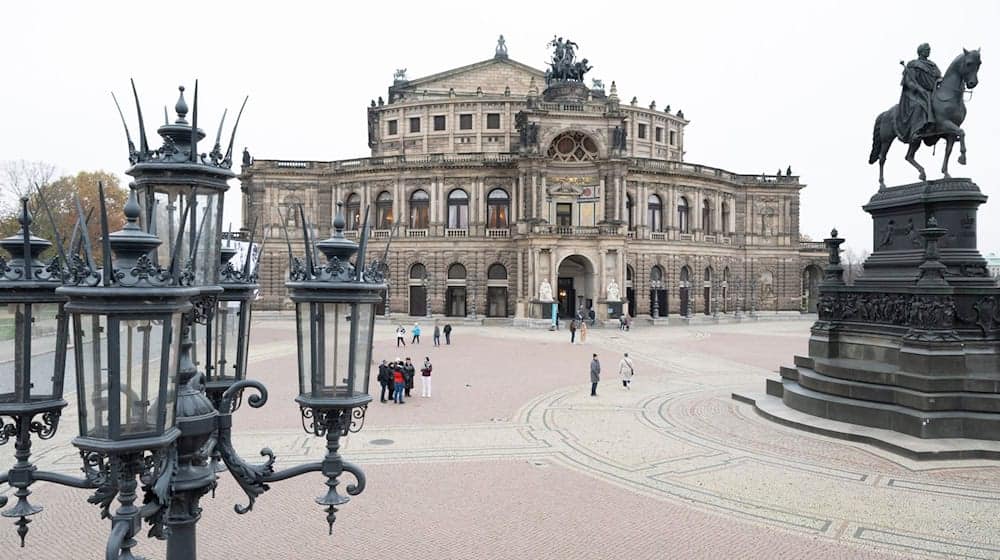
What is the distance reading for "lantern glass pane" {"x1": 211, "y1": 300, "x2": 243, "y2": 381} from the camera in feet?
19.9

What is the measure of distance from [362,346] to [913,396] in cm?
1365

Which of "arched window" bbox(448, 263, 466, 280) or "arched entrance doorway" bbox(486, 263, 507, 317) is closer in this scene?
"arched entrance doorway" bbox(486, 263, 507, 317)

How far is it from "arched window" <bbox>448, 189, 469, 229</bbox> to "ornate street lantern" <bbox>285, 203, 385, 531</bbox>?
46669 mm

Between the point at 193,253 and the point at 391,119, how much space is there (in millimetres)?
57167

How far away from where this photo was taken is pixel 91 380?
161 inches

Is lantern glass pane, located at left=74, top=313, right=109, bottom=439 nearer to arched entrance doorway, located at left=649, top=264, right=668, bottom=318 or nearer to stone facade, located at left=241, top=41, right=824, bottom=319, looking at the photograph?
stone facade, located at left=241, top=41, right=824, bottom=319

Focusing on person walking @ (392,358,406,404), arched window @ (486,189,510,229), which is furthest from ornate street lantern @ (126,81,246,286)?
arched window @ (486,189,510,229)

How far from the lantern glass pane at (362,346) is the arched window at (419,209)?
1860 inches

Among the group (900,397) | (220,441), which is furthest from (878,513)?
(220,441)

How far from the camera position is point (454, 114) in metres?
57.5

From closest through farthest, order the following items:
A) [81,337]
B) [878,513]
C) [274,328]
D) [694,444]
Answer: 1. [81,337]
2. [878,513]
3. [694,444]
4. [274,328]

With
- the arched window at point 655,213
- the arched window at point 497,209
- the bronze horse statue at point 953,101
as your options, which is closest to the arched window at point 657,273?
the arched window at point 655,213

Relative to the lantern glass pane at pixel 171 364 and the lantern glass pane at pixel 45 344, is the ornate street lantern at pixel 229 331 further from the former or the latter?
the lantern glass pane at pixel 171 364

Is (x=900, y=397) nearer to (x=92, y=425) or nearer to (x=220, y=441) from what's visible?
(x=220, y=441)
